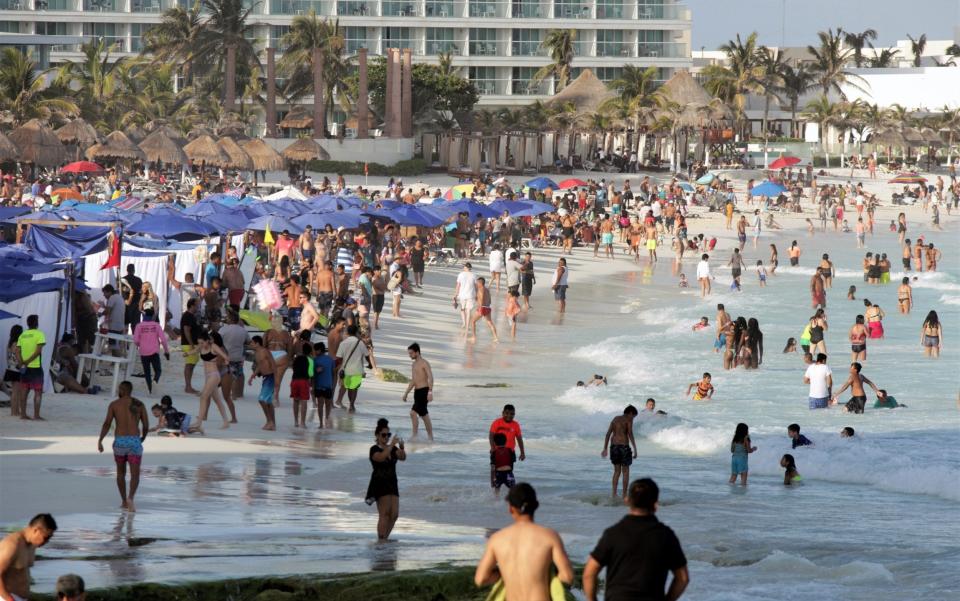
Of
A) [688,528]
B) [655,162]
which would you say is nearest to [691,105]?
[655,162]

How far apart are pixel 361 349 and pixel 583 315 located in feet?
45.0

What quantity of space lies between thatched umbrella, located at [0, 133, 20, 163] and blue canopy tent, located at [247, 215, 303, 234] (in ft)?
36.6

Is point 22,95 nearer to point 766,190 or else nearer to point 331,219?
point 331,219

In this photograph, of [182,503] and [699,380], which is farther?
[699,380]

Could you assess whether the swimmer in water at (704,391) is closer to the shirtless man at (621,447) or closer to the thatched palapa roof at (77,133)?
the shirtless man at (621,447)

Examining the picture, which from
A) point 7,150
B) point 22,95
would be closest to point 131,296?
point 7,150

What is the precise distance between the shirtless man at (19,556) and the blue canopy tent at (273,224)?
65.8 feet

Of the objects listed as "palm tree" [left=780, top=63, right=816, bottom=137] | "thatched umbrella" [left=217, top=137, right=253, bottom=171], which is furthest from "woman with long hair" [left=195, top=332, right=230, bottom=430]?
"palm tree" [left=780, top=63, right=816, bottom=137]

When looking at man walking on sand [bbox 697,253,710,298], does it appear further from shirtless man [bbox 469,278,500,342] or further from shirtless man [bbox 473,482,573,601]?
shirtless man [bbox 473,482,573,601]

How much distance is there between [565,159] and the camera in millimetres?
61844

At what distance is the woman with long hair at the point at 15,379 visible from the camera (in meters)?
14.6

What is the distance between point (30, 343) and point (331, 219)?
15.0m

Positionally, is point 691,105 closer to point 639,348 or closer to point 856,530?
point 639,348

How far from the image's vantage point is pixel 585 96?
211 feet
